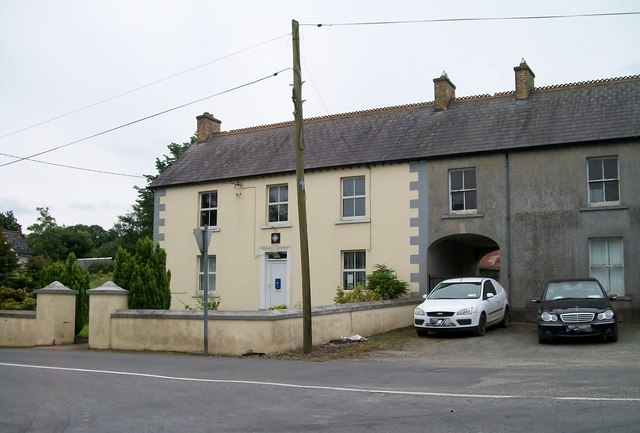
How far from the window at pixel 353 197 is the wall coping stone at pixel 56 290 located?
9877 mm

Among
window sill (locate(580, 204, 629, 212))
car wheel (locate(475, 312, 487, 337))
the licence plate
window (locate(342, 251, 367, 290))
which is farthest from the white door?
the licence plate

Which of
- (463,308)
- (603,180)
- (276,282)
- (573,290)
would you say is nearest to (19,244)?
(276,282)

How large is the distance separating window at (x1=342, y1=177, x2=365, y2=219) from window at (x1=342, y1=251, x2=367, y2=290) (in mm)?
1404

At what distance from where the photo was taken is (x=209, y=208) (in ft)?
92.1

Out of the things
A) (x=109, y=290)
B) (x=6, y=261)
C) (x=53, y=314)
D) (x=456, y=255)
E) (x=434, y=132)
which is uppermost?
(x=434, y=132)

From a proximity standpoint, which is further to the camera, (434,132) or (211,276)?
(211,276)

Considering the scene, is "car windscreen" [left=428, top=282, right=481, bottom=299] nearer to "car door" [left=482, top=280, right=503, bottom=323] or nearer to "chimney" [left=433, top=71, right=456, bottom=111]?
"car door" [left=482, top=280, right=503, bottom=323]

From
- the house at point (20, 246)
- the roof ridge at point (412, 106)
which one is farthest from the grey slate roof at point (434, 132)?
the house at point (20, 246)

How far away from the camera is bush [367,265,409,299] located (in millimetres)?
22562

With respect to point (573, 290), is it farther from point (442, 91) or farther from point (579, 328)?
point (442, 91)

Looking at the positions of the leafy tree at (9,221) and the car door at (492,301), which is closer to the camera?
the car door at (492,301)

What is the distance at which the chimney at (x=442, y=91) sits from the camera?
25609 millimetres

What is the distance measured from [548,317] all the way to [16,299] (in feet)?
57.7

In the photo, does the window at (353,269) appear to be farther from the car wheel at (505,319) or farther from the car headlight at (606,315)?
the car headlight at (606,315)
